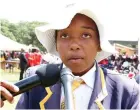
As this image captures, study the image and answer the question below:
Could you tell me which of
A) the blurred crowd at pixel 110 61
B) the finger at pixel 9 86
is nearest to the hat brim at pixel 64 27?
the finger at pixel 9 86

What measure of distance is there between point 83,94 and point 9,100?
389 millimetres

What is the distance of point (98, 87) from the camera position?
1.12 meters

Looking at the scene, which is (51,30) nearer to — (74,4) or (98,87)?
(74,4)

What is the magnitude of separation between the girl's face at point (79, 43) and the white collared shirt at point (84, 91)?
0.07ft

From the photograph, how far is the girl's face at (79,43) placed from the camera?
3.51 ft

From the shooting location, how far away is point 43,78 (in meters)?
0.91

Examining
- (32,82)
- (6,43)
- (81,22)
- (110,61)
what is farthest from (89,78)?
(110,61)

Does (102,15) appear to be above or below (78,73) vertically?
above

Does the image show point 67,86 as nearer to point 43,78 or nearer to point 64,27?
point 43,78

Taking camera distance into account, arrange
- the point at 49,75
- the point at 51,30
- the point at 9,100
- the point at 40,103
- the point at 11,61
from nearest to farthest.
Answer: the point at 9,100, the point at 49,75, the point at 40,103, the point at 51,30, the point at 11,61

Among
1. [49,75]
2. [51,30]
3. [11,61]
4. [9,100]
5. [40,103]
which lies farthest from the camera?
[11,61]

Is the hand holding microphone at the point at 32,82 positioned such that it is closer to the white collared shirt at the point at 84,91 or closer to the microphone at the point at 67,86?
the microphone at the point at 67,86

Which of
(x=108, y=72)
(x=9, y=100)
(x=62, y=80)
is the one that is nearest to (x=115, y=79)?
(x=108, y=72)

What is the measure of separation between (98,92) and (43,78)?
0.84 feet
